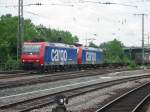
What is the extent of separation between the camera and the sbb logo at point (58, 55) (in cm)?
4975

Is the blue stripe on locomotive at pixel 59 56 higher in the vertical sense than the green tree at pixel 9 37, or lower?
lower

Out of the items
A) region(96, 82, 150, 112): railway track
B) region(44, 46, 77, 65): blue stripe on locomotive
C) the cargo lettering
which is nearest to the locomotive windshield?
region(44, 46, 77, 65): blue stripe on locomotive

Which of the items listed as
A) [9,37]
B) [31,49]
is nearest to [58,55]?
[31,49]

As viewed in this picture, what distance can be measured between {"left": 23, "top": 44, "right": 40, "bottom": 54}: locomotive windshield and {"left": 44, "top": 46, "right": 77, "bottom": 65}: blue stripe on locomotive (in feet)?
3.08

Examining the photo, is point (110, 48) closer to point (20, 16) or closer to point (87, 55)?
point (87, 55)

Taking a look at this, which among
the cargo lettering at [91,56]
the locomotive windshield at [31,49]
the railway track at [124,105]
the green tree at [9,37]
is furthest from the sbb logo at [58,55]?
the railway track at [124,105]

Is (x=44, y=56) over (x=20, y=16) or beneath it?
beneath

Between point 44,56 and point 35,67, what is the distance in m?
1.34

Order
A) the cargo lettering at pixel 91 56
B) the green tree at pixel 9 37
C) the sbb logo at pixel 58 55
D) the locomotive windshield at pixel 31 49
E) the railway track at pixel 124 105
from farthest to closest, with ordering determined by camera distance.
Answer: the green tree at pixel 9 37 → the cargo lettering at pixel 91 56 → the sbb logo at pixel 58 55 → the locomotive windshield at pixel 31 49 → the railway track at pixel 124 105

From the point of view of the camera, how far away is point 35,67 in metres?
47.0

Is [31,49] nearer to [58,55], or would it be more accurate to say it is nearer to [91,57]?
[58,55]

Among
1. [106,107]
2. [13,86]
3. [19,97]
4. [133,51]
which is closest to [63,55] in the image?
[13,86]

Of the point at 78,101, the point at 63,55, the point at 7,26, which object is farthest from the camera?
the point at 7,26

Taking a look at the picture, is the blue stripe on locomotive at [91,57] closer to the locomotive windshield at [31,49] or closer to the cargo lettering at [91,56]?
the cargo lettering at [91,56]
